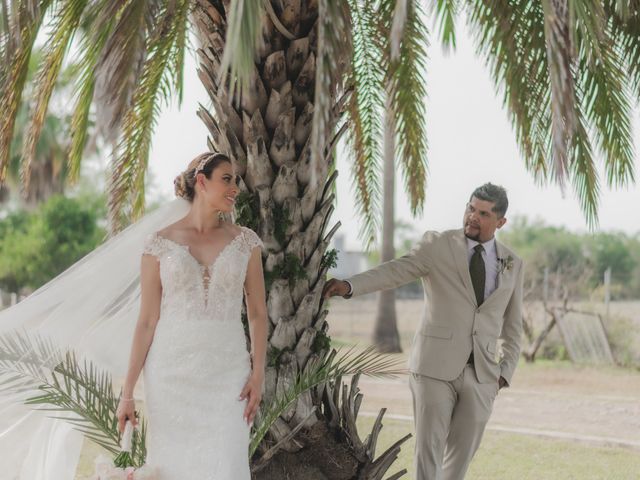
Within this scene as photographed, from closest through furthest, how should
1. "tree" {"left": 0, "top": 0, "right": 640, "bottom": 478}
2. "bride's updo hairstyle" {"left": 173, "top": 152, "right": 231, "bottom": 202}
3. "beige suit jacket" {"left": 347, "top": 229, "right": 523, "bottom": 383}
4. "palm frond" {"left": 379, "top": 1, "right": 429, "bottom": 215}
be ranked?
"tree" {"left": 0, "top": 0, "right": 640, "bottom": 478}, "bride's updo hairstyle" {"left": 173, "top": 152, "right": 231, "bottom": 202}, "beige suit jacket" {"left": 347, "top": 229, "right": 523, "bottom": 383}, "palm frond" {"left": 379, "top": 1, "right": 429, "bottom": 215}

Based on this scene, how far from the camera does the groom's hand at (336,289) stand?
5594mm

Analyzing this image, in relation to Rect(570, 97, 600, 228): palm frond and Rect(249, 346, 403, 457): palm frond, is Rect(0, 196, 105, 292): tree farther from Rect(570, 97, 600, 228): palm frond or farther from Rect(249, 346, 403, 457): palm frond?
Rect(249, 346, 403, 457): palm frond

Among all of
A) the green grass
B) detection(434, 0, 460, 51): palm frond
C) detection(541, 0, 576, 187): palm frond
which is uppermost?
detection(434, 0, 460, 51): palm frond

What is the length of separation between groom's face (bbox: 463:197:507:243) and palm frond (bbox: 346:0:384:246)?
175 cm

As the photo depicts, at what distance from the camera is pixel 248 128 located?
5.34m

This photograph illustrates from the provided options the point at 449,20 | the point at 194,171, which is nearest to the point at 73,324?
the point at 194,171

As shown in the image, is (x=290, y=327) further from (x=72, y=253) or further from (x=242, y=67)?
(x=72, y=253)

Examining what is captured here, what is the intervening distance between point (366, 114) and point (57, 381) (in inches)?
170

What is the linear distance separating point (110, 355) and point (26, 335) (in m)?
0.47

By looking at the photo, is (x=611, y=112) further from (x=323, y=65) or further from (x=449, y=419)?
(x=323, y=65)

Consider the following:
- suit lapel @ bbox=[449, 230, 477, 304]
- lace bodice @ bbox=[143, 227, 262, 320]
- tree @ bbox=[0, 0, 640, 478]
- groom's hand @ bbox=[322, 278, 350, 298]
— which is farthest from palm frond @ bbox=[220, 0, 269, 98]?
suit lapel @ bbox=[449, 230, 477, 304]

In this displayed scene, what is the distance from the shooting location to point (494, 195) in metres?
5.61

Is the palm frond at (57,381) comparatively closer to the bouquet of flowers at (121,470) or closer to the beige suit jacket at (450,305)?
the bouquet of flowers at (121,470)

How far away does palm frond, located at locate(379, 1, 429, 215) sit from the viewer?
294 inches
